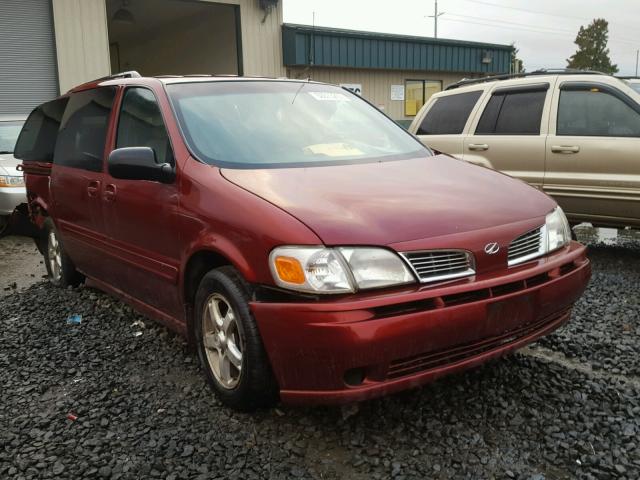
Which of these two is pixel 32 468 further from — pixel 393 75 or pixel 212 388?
pixel 393 75

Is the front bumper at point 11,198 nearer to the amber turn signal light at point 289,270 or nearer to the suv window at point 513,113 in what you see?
the suv window at point 513,113

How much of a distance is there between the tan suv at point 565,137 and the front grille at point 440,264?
11.9ft

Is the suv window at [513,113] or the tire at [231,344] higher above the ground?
the suv window at [513,113]

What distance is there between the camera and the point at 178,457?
2596 millimetres

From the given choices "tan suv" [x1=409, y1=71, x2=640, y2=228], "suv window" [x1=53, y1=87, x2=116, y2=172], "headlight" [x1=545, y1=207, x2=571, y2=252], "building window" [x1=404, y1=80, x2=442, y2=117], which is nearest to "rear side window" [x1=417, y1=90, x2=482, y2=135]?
"tan suv" [x1=409, y1=71, x2=640, y2=228]

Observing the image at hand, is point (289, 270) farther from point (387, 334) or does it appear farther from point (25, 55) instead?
point (25, 55)

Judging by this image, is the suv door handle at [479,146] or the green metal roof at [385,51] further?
the green metal roof at [385,51]

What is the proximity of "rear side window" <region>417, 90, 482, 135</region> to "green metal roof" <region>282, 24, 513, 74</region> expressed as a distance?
30.3 ft

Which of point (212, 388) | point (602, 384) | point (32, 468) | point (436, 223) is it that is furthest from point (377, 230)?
point (32, 468)

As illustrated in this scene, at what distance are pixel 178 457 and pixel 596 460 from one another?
1711 mm

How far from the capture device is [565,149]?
19.1ft

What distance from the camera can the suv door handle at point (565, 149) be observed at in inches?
227

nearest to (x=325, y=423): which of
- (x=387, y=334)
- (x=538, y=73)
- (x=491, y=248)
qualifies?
(x=387, y=334)

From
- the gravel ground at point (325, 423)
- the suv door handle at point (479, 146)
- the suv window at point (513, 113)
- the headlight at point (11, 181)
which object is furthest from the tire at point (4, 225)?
the suv window at point (513, 113)
